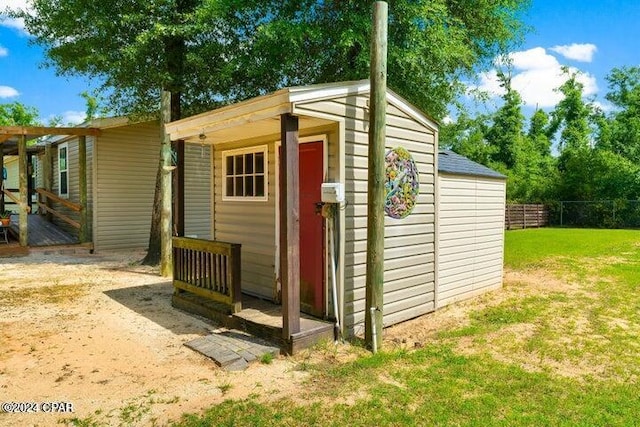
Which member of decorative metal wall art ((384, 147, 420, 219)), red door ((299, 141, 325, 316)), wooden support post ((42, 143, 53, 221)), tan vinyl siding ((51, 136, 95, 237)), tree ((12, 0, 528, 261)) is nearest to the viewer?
red door ((299, 141, 325, 316))

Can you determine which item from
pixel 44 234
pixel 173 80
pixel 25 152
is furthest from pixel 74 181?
pixel 173 80

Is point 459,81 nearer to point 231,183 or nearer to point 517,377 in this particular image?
point 231,183

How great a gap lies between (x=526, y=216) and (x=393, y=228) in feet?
60.8

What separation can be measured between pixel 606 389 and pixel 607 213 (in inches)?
827

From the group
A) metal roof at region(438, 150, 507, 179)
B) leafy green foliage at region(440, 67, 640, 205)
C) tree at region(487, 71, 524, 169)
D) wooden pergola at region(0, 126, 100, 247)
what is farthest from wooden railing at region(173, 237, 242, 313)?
tree at region(487, 71, 524, 169)

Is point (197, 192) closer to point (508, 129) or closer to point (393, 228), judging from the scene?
point (393, 228)

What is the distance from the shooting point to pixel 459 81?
10.6 metres

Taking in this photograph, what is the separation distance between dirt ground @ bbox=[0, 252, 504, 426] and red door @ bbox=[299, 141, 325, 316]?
786 mm

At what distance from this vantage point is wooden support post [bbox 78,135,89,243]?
446 inches

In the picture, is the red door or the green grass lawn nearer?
the green grass lawn

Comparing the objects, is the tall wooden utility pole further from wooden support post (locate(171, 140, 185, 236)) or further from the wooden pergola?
the wooden pergola

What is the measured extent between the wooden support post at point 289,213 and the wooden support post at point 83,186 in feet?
31.4

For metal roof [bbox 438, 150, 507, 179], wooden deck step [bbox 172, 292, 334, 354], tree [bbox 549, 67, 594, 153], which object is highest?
tree [bbox 549, 67, 594, 153]

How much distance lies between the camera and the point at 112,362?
3895mm
